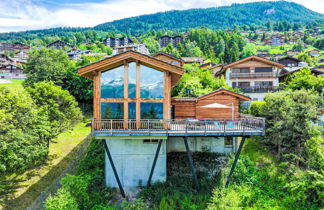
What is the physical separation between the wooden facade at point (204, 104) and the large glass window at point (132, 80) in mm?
5355

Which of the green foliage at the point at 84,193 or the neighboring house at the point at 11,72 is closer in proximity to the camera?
the green foliage at the point at 84,193

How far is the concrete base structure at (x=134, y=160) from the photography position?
17.1m

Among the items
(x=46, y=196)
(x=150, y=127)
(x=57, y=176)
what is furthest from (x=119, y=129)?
(x=57, y=176)

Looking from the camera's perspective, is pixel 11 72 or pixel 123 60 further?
pixel 11 72

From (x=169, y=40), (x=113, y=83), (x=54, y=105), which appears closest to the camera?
(x=113, y=83)

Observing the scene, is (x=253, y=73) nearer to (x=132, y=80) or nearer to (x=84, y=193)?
(x=132, y=80)

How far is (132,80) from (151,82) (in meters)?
1.37

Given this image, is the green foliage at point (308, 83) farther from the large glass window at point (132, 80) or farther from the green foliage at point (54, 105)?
the green foliage at point (54, 105)

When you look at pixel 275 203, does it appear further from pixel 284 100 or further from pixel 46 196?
pixel 46 196

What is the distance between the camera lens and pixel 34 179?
21141mm

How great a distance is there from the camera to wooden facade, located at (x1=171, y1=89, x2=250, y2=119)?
19.6 meters

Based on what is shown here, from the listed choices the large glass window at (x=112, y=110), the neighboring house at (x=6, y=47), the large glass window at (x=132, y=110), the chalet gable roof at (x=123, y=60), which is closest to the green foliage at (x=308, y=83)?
the chalet gable roof at (x=123, y=60)

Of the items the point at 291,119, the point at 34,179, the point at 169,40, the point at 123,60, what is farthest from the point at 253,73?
the point at 169,40

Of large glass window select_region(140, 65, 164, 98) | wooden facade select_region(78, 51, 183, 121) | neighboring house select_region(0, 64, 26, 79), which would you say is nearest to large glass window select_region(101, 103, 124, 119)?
wooden facade select_region(78, 51, 183, 121)
